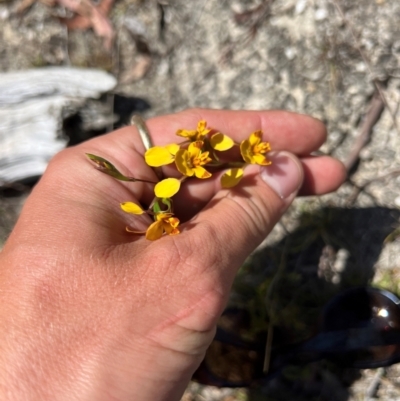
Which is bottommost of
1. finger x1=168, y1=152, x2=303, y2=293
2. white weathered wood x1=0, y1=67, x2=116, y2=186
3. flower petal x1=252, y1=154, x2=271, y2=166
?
white weathered wood x1=0, y1=67, x2=116, y2=186

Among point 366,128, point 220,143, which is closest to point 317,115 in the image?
point 366,128

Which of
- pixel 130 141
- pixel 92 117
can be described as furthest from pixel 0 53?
pixel 130 141

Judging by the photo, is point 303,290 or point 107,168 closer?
point 107,168

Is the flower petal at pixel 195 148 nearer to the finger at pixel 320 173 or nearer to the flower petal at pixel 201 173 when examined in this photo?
the flower petal at pixel 201 173

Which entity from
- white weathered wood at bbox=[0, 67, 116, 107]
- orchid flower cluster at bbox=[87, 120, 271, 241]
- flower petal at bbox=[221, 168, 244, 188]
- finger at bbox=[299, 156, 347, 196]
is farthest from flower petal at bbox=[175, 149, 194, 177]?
white weathered wood at bbox=[0, 67, 116, 107]

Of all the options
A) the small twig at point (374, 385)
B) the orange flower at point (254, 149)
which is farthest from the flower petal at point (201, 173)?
the small twig at point (374, 385)

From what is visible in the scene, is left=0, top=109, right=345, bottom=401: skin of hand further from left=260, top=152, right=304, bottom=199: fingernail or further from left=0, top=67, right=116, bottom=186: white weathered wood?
left=0, top=67, right=116, bottom=186: white weathered wood

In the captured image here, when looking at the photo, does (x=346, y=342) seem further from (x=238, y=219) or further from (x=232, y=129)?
(x=232, y=129)
